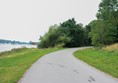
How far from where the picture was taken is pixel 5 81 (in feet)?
39.9

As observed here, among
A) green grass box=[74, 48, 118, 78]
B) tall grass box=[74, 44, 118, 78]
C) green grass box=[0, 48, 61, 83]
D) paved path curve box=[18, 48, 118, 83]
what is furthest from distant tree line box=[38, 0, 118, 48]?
paved path curve box=[18, 48, 118, 83]

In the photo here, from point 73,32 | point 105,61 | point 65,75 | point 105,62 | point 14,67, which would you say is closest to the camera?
point 65,75

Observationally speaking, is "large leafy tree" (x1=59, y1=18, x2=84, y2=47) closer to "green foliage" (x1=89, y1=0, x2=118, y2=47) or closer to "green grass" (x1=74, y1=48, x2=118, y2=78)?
"green foliage" (x1=89, y1=0, x2=118, y2=47)

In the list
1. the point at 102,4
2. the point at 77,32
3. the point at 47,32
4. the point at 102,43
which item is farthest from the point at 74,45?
the point at 102,43

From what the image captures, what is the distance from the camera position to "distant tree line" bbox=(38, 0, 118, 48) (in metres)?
53.8

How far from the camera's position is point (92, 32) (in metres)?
56.2

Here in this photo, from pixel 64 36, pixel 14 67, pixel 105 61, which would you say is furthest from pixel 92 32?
pixel 14 67

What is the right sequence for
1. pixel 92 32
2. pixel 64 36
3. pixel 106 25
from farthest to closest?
1. pixel 64 36
2. pixel 92 32
3. pixel 106 25

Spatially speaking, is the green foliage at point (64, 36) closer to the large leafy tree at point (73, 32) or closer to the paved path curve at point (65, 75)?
the large leafy tree at point (73, 32)

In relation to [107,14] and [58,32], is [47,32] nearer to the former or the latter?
[58,32]

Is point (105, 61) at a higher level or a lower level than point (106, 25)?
lower

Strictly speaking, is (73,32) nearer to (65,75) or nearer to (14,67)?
(14,67)

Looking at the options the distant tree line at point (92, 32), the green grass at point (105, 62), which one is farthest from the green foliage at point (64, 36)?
the green grass at point (105, 62)

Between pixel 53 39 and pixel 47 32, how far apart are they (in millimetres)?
2835
